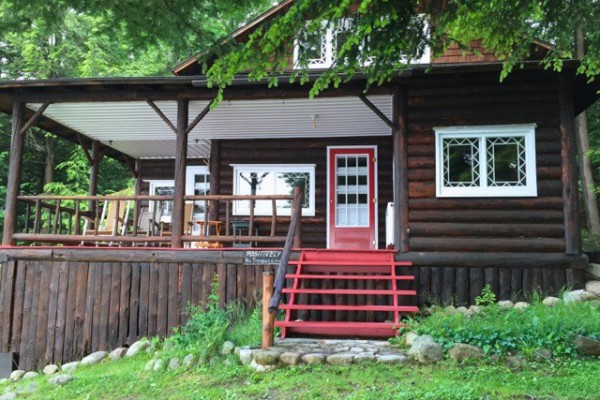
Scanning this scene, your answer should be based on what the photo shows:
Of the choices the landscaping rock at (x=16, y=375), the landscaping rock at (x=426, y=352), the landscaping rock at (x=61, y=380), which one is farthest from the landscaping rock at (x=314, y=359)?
the landscaping rock at (x=16, y=375)

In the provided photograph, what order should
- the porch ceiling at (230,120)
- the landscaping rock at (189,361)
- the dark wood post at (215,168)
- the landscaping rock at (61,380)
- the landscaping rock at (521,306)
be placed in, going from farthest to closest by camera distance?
the dark wood post at (215,168)
the porch ceiling at (230,120)
the landscaping rock at (521,306)
the landscaping rock at (61,380)
the landscaping rock at (189,361)

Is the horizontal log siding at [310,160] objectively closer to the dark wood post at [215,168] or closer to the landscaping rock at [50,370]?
the dark wood post at [215,168]

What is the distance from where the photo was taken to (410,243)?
8047 mm

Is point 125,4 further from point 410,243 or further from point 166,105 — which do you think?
point 410,243

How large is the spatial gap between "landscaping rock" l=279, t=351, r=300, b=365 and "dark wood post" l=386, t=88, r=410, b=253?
3.21 metres

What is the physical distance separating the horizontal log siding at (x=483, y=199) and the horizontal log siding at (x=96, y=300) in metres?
3.06

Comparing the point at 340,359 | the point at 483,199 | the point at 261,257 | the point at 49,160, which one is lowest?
the point at 340,359

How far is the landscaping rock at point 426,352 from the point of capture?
5.27 meters

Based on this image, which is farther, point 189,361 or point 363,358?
point 189,361

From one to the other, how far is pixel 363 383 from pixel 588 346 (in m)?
2.54

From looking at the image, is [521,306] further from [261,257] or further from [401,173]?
[261,257]

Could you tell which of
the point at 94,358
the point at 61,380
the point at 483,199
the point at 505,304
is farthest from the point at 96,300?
the point at 483,199

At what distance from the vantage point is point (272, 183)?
11352 millimetres

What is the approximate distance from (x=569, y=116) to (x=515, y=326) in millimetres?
4156
